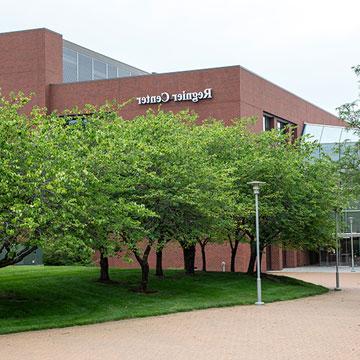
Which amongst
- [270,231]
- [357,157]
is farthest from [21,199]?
[270,231]

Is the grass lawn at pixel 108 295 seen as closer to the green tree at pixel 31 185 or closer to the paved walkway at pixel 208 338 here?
the paved walkway at pixel 208 338

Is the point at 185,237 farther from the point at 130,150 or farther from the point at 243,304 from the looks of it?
the point at 130,150

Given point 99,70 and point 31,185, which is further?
point 99,70

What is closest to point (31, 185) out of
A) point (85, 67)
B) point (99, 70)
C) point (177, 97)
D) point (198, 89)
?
point (198, 89)

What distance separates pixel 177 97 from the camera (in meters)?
47.4

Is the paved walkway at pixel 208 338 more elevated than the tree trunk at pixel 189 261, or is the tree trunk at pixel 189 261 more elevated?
the tree trunk at pixel 189 261

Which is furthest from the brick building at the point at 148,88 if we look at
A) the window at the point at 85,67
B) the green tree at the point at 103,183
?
the green tree at the point at 103,183

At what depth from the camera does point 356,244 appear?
5672cm

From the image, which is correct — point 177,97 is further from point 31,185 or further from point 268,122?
point 31,185

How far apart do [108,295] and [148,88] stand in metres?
27.0

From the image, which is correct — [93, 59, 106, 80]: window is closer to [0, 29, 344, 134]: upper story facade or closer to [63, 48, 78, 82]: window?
[63, 48, 78, 82]: window

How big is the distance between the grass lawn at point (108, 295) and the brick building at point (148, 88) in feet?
51.1

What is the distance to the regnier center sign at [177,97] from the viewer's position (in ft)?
153

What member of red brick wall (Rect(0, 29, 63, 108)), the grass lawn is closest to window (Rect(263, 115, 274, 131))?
red brick wall (Rect(0, 29, 63, 108))
